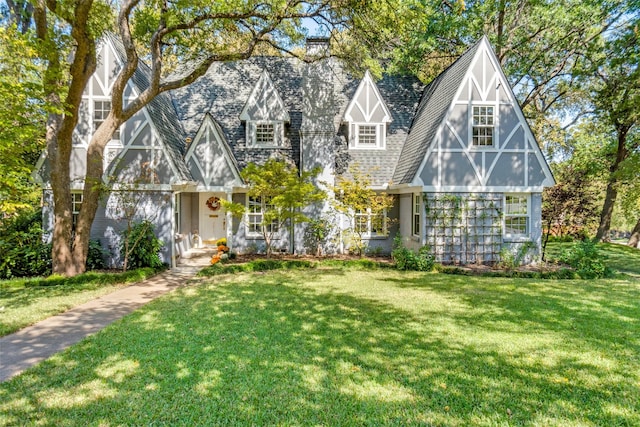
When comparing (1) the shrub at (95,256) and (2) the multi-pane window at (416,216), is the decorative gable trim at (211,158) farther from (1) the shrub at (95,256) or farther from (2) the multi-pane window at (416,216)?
(2) the multi-pane window at (416,216)

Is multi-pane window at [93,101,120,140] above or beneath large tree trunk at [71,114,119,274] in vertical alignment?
above

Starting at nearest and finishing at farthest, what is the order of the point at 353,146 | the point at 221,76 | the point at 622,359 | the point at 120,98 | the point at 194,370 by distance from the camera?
the point at 194,370 < the point at 622,359 < the point at 120,98 < the point at 353,146 < the point at 221,76

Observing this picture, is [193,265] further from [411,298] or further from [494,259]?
[494,259]

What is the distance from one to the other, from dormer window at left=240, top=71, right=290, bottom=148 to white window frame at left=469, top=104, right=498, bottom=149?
768cm

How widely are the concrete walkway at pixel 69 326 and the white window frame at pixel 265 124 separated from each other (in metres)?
7.19

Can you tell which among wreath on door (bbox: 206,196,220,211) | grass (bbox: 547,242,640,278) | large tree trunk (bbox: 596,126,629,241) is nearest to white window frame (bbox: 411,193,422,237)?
grass (bbox: 547,242,640,278)

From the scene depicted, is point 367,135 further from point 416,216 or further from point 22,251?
point 22,251

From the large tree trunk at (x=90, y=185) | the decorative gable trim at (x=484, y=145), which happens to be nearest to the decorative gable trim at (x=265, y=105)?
the large tree trunk at (x=90, y=185)

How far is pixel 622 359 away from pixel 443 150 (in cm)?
883

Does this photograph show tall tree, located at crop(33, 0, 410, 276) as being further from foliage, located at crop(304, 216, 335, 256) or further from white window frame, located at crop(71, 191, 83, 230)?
foliage, located at crop(304, 216, 335, 256)

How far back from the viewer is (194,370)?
448cm

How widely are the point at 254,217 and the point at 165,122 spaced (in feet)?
17.7

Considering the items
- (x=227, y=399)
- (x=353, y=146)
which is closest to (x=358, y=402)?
(x=227, y=399)

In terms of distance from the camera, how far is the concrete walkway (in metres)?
4.99
